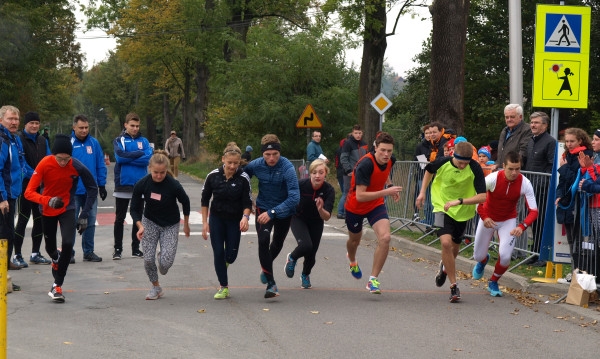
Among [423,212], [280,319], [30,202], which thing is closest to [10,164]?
[30,202]

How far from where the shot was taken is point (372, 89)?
28297mm

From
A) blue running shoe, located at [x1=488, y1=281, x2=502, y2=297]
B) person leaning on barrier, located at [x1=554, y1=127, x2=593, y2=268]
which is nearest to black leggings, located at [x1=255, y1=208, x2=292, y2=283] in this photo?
blue running shoe, located at [x1=488, y1=281, x2=502, y2=297]

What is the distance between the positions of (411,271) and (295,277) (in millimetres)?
1782

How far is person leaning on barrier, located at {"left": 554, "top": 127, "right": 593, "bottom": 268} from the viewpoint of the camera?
1051 cm

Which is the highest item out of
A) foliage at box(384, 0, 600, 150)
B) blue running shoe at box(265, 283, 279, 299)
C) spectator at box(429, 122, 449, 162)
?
foliage at box(384, 0, 600, 150)

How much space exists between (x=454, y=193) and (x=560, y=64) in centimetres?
225

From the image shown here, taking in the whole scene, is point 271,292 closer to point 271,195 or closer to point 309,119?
point 271,195

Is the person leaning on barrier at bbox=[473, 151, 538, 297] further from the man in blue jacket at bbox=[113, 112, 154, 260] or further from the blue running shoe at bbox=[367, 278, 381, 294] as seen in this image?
the man in blue jacket at bbox=[113, 112, 154, 260]

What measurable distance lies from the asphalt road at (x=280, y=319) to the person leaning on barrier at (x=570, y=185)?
77cm

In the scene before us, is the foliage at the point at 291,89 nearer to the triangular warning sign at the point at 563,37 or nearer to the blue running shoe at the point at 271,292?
the triangular warning sign at the point at 563,37

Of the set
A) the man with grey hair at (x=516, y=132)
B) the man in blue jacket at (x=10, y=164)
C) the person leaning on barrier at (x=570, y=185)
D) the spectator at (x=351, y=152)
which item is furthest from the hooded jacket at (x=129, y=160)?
the spectator at (x=351, y=152)

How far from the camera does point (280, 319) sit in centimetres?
900

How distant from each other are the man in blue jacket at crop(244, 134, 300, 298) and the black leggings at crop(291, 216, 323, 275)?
28 centimetres

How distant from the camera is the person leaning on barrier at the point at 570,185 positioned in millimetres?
10508
